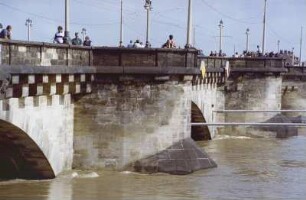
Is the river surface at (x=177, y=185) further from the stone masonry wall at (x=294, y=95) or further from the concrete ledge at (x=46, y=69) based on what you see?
the stone masonry wall at (x=294, y=95)

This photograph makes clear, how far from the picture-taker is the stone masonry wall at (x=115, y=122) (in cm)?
1942

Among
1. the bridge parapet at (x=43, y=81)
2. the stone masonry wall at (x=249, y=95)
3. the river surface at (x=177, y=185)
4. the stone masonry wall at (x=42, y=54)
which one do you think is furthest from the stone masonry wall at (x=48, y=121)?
the stone masonry wall at (x=249, y=95)

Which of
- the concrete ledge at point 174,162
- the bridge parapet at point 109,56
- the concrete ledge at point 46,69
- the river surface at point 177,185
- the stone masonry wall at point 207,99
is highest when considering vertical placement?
the bridge parapet at point 109,56

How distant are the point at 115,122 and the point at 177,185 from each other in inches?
115

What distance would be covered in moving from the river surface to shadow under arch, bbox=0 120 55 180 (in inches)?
16.2

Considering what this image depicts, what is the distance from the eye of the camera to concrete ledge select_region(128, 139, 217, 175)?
63.8 ft

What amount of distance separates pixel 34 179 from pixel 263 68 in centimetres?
1897

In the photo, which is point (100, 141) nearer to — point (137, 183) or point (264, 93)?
point (137, 183)

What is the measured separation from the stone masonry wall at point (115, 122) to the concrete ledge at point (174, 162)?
0.30 m

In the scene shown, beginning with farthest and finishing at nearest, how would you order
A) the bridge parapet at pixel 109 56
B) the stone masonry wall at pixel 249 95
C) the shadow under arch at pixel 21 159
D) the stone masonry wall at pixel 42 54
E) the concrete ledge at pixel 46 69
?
the stone masonry wall at pixel 249 95 → the shadow under arch at pixel 21 159 → the bridge parapet at pixel 109 56 → the stone masonry wall at pixel 42 54 → the concrete ledge at pixel 46 69

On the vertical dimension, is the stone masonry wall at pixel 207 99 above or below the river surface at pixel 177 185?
above

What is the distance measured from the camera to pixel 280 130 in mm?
34719

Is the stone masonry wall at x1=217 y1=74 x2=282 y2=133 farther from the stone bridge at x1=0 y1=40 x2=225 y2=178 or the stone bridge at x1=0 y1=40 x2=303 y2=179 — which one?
the stone bridge at x1=0 y1=40 x2=225 y2=178

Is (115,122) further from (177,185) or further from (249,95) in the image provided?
(249,95)
